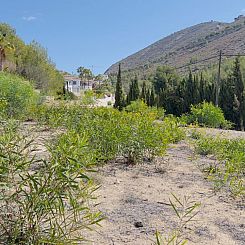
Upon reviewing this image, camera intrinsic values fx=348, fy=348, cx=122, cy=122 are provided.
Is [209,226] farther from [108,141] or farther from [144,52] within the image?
[144,52]

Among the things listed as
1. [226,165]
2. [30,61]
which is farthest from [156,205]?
[30,61]

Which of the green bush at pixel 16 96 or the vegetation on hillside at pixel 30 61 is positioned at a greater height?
the vegetation on hillside at pixel 30 61

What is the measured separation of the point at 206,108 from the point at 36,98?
557 centimetres

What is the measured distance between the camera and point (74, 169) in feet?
6.11

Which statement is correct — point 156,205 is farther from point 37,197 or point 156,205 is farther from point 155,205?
point 37,197

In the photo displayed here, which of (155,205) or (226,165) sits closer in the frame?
(155,205)

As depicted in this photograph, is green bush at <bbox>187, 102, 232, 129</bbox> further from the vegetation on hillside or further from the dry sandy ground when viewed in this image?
the vegetation on hillside

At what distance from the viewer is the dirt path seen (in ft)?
8.15

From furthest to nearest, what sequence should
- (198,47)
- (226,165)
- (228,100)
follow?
1. (198,47)
2. (228,100)
3. (226,165)

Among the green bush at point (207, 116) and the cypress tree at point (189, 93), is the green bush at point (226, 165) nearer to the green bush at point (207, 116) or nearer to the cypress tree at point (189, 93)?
the green bush at point (207, 116)

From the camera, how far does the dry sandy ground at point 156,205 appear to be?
8.13ft

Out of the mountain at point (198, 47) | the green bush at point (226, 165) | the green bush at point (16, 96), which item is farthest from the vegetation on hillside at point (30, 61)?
the mountain at point (198, 47)

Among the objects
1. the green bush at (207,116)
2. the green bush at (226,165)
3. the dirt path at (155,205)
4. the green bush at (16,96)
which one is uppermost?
the green bush at (16,96)

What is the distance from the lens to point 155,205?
10.1 ft
